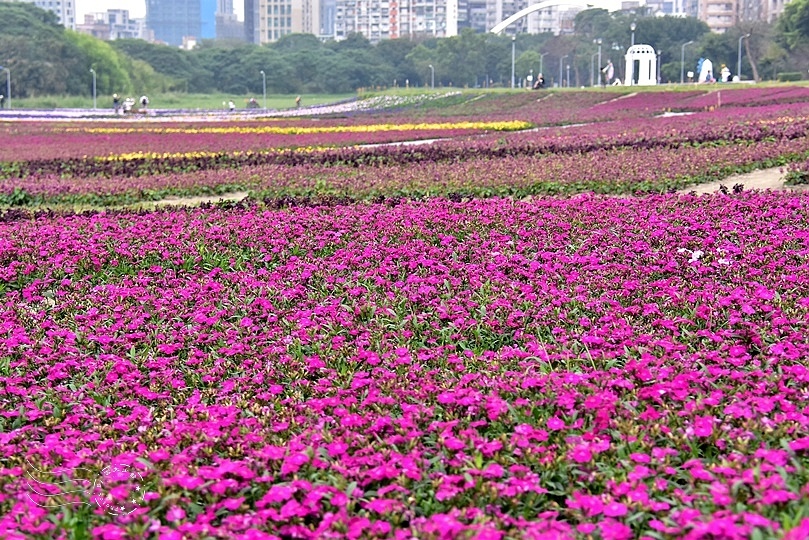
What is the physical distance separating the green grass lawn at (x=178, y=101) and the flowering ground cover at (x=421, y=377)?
180 feet

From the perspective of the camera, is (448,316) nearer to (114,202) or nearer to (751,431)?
(751,431)

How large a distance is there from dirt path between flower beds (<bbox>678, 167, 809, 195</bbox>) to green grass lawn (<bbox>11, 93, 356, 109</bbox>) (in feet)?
170

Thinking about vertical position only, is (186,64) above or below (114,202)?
above

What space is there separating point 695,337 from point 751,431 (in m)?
1.20

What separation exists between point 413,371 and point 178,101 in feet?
220

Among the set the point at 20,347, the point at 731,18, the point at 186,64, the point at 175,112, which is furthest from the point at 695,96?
the point at 731,18

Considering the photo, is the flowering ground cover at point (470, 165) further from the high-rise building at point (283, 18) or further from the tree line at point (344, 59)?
the high-rise building at point (283, 18)

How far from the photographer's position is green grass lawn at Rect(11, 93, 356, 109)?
5914 centimetres

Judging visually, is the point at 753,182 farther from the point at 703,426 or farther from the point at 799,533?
the point at 799,533

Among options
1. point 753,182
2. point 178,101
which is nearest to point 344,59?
point 178,101

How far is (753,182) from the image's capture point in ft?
35.6

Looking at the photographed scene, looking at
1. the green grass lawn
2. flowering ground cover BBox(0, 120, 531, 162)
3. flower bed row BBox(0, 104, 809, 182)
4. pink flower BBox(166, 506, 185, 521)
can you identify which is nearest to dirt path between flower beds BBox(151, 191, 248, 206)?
flower bed row BBox(0, 104, 809, 182)

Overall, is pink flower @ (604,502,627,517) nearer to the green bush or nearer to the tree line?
the green bush

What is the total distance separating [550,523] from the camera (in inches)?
117
